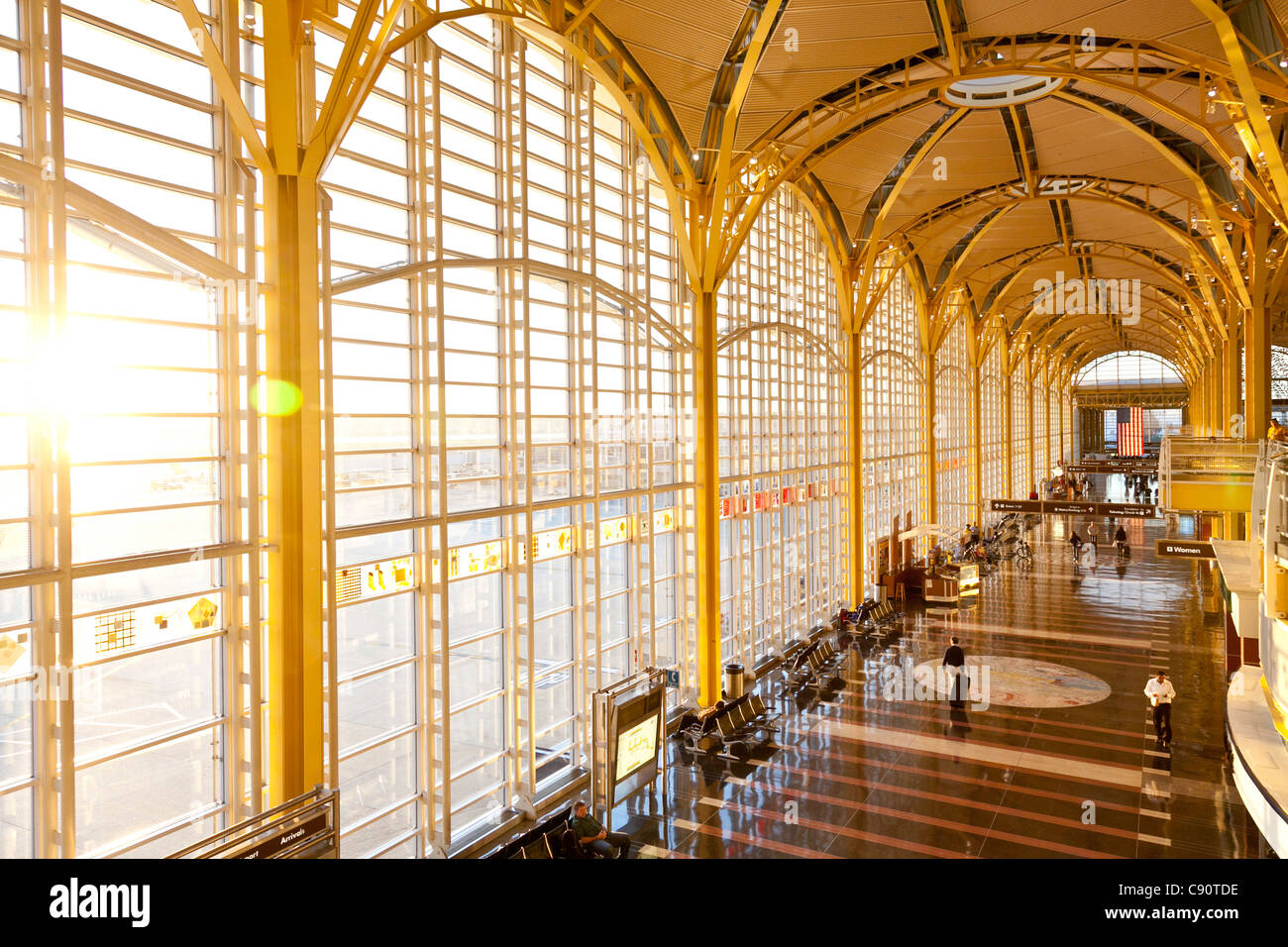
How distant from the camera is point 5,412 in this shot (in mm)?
7664

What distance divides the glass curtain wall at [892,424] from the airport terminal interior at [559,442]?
309 cm

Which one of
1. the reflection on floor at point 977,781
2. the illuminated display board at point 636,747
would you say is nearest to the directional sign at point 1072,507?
the reflection on floor at point 977,781

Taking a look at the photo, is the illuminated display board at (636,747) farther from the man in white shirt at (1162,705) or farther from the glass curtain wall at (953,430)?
the glass curtain wall at (953,430)

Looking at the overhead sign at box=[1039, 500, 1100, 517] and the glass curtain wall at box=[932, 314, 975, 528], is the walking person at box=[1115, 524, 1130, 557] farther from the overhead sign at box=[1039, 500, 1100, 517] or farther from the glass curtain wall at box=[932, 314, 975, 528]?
the glass curtain wall at box=[932, 314, 975, 528]

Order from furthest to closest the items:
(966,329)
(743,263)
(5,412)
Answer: (966,329)
(743,263)
(5,412)

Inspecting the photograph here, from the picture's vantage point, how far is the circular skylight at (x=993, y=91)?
2170 centimetres

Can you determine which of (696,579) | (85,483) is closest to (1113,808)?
(696,579)

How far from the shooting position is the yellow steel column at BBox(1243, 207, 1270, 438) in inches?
949

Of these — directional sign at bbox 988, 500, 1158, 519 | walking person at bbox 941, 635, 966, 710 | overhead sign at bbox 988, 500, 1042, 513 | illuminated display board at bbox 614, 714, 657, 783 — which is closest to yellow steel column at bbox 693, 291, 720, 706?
walking person at bbox 941, 635, 966, 710

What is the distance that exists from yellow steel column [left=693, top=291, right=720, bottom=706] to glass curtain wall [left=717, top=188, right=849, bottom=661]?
90.7 inches

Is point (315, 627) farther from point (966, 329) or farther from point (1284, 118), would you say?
point (966, 329)

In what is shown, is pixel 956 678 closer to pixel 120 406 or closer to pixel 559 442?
pixel 559 442
